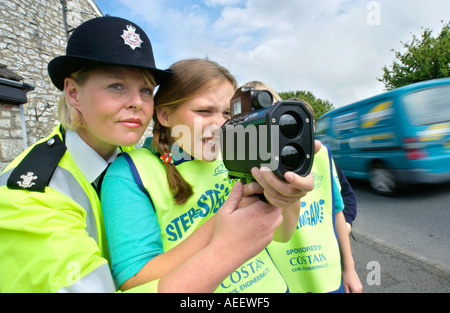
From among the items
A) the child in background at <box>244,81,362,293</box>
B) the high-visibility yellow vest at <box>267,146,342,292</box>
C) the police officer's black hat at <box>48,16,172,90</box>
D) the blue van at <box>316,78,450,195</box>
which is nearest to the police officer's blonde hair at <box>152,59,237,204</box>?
→ the police officer's black hat at <box>48,16,172,90</box>

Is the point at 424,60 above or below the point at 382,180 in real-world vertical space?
above

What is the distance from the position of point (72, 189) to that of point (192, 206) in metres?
0.51

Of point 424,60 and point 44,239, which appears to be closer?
point 44,239

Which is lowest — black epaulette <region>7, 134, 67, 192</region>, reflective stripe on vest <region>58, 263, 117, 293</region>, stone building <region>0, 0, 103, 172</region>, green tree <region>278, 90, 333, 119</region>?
reflective stripe on vest <region>58, 263, 117, 293</region>

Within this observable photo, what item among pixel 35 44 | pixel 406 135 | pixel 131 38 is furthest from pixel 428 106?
pixel 35 44

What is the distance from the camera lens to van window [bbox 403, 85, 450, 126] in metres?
4.75

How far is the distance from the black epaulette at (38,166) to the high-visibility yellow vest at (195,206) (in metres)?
0.31

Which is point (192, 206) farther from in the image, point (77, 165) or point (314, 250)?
point (314, 250)

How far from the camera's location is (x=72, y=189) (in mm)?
1017

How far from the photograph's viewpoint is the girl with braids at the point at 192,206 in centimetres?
83

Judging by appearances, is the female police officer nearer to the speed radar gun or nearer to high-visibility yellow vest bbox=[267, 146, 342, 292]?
the speed radar gun

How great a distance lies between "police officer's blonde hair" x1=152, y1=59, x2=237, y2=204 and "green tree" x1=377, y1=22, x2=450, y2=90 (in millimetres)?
17385

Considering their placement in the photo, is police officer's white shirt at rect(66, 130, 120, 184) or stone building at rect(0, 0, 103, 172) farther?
stone building at rect(0, 0, 103, 172)

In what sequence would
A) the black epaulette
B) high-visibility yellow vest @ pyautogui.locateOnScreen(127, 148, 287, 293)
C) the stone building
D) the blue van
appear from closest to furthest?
the black epaulette → high-visibility yellow vest @ pyautogui.locateOnScreen(127, 148, 287, 293) → the blue van → the stone building
